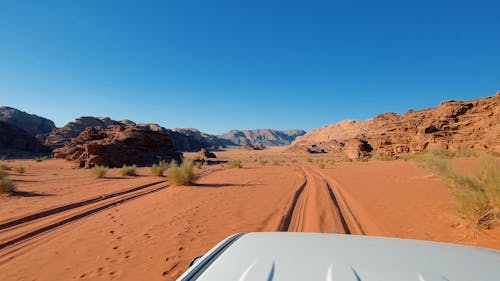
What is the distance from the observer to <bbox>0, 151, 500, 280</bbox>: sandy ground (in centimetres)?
384

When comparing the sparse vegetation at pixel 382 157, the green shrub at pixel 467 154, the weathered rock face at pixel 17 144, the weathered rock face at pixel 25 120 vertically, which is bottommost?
the sparse vegetation at pixel 382 157

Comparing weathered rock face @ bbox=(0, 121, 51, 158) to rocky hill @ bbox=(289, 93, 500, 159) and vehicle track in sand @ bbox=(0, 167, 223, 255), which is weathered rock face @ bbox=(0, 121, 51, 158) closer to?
vehicle track in sand @ bbox=(0, 167, 223, 255)

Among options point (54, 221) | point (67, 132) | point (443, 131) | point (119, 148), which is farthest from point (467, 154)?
point (67, 132)

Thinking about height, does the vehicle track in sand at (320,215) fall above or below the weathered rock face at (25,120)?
below

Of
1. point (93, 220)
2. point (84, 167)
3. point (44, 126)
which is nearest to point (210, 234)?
point (93, 220)

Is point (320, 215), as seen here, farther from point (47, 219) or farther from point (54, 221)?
point (47, 219)

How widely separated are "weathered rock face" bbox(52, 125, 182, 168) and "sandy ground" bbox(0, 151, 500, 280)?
486 inches

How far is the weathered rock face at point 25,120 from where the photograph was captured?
59.1m

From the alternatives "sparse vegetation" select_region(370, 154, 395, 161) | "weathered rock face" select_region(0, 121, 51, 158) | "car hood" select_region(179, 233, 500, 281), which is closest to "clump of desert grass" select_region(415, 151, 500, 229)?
"car hood" select_region(179, 233, 500, 281)

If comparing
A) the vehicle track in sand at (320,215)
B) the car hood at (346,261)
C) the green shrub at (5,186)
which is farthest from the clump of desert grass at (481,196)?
the green shrub at (5,186)

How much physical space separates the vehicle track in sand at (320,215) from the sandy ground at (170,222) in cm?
2

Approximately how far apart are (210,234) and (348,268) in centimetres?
407

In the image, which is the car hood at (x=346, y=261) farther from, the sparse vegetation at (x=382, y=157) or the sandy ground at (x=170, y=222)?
the sparse vegetation at (x=382, y=157)

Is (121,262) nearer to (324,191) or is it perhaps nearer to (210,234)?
(210,234)
